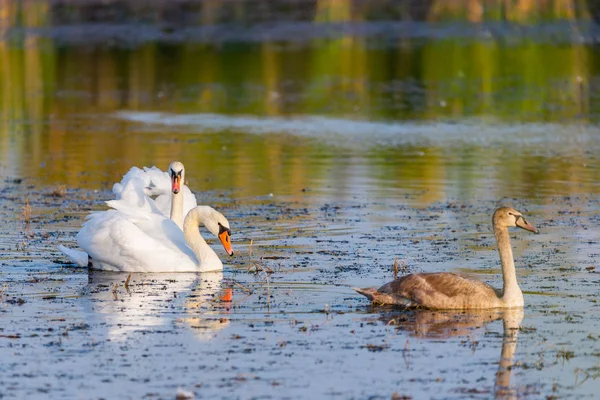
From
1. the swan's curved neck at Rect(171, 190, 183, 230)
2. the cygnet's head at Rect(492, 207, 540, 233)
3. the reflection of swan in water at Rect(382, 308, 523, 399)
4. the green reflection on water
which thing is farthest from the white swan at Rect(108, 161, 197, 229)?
the reflection of swan in water at Rect(382, 308, 523, 399)

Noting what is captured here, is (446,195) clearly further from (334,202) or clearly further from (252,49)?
(252,49)

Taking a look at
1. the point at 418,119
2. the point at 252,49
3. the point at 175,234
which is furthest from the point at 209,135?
the point at 252,49

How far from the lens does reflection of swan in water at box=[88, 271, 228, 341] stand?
1050 centimetres

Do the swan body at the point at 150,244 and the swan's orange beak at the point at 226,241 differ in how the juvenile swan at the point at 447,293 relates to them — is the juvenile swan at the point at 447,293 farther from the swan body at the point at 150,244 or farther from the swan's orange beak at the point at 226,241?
the swan body at the point at 150,244

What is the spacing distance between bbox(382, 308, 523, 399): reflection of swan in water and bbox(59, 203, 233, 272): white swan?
281 centimetres

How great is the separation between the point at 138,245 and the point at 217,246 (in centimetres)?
180

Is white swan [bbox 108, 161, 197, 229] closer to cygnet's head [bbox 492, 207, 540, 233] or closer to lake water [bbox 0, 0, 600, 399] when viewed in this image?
lake water [bbox 0, 0, 600, 399]

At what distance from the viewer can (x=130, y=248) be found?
1315 centimetres

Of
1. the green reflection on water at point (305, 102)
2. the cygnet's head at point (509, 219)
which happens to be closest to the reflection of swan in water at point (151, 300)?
the cygnet's head at point (509, 219)

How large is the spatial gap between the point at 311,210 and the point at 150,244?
4017mm

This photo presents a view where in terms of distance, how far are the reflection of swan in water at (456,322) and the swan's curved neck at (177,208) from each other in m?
4.11

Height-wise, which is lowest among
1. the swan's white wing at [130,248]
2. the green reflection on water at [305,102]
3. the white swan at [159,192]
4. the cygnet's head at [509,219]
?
the swan's white wing at [130,248]

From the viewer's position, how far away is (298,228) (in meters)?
15.5

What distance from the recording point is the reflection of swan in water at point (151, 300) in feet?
34.4
